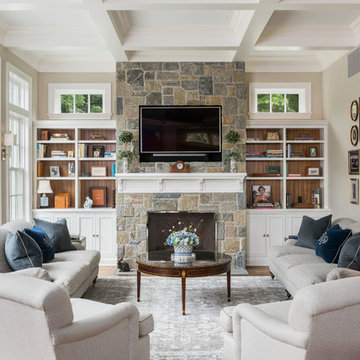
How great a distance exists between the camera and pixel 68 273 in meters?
3.90

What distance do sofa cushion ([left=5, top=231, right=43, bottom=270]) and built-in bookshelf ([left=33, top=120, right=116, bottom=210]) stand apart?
8.85ft

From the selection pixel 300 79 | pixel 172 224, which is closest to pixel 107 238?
pixel 172 224

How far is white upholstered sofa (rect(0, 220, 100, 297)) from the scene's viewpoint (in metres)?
3.66

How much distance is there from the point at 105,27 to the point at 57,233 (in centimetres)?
240

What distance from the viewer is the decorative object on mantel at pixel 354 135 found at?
5.40 meters

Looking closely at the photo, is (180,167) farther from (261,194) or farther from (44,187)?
(44,187)

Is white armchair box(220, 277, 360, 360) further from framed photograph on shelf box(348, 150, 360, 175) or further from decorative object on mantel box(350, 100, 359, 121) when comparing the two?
decorative object on mantel box(350, 100, 359, 121)

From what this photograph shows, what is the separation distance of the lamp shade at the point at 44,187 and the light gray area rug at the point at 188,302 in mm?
1670

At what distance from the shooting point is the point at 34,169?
645 centimetres

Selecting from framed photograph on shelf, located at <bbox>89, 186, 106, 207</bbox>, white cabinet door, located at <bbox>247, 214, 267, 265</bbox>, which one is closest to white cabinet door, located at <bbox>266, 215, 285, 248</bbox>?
white cabinet door, located at <bbox>247, 214, 267, 265</bbox>

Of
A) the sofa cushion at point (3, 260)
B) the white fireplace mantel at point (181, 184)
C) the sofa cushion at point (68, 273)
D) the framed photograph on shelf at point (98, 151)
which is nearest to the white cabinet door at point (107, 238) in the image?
the white fireplace mantel at point (181, 184)

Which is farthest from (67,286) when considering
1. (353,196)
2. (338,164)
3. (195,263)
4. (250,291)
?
(338,164)

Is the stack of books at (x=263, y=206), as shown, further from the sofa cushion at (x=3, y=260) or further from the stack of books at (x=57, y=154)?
the sofa cushion at (x=3, y=260)

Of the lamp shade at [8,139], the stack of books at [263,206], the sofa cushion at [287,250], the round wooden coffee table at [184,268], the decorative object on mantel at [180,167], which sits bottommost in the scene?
the round wooden coffee table at [184,268]
